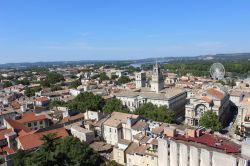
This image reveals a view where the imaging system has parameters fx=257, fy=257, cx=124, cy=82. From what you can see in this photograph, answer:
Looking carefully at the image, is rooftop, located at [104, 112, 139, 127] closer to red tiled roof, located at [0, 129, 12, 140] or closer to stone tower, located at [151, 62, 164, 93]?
red tiled roof, located at [0, 129, 12, 140]

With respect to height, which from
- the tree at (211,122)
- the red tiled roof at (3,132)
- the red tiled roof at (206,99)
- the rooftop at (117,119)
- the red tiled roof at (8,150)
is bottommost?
the red tiled roof at (8,150)

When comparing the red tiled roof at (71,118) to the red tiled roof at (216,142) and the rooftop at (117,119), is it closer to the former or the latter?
Result: the rooftop at (117,119)

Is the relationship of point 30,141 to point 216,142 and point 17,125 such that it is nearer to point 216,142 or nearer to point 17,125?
point 17,125

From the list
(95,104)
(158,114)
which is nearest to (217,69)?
(158,114)

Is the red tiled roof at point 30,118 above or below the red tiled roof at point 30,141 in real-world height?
above

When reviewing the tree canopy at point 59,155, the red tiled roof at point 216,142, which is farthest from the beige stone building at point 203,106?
the tree canopy at point 59,155

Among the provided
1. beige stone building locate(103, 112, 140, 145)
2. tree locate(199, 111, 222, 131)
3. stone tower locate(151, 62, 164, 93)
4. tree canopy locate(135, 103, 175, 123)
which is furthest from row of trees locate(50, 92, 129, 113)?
tree locate(199, 111, 222, 131)

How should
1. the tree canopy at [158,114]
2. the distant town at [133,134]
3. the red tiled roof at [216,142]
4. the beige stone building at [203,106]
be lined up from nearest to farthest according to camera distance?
the red tiled roof at [216,142] < the distant town at [133,134] < the tree canopy at [158,114] < the beige stone building at [203,106]
